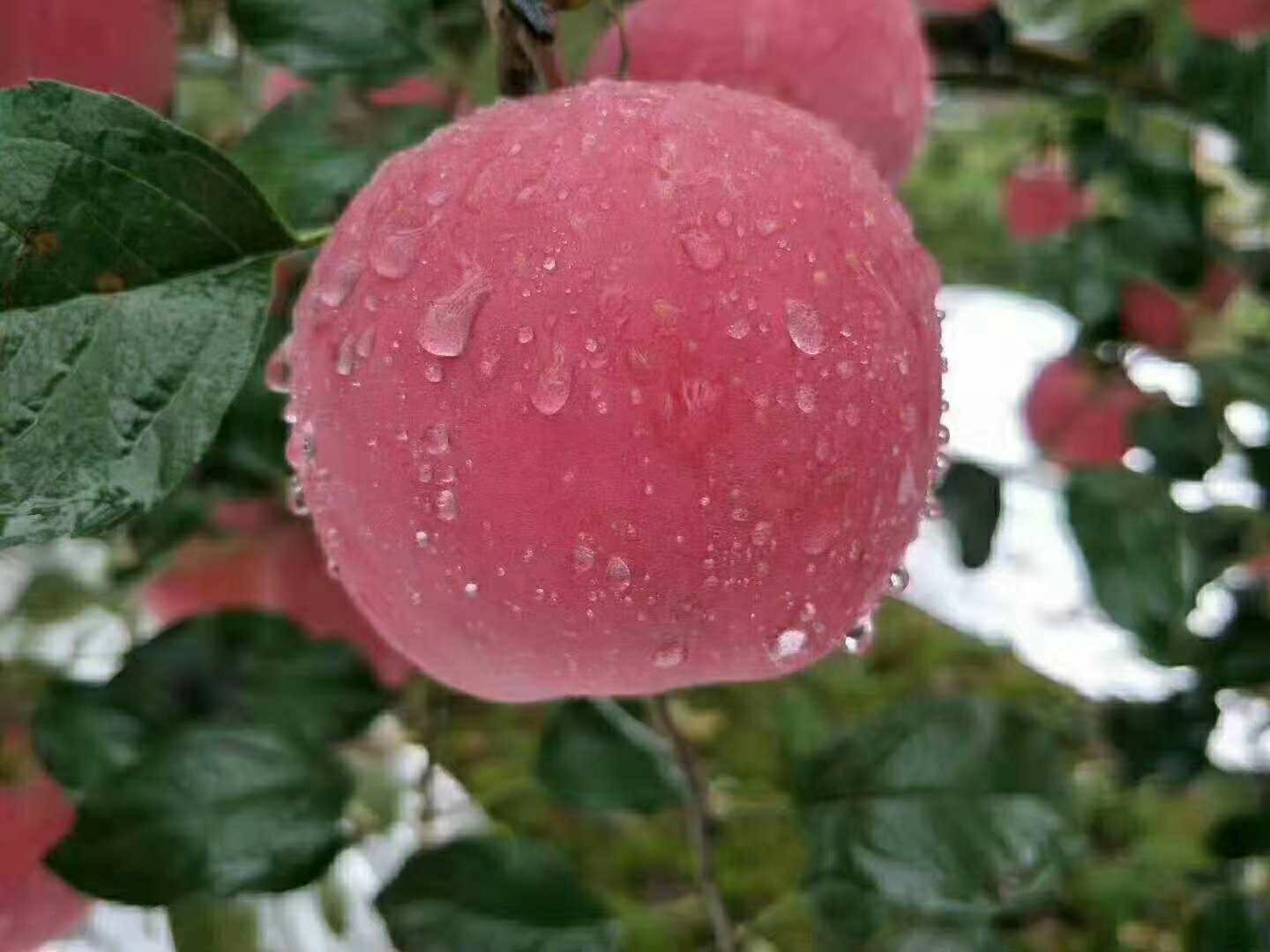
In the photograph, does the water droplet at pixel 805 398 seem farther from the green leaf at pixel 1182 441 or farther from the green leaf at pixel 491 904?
the green leaf at pixel 1182 441

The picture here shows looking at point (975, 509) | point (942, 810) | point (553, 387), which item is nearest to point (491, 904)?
point (942, 810)

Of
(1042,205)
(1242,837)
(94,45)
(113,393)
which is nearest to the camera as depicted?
(113,393)

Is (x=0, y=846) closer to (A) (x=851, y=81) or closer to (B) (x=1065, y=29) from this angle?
(A) (x=851, y=81)

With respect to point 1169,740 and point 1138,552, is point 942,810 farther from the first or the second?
point 1169,740


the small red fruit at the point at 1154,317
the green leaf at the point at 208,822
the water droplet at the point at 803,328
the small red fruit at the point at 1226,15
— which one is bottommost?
the small red fruit at the point at 1154,317

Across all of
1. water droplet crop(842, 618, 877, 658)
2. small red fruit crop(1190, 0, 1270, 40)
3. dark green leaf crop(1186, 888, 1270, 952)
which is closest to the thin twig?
water droplet crop(842, 618, 877, 658)

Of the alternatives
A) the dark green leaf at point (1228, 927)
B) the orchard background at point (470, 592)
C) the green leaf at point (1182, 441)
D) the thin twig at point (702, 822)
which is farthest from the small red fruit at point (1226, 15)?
the thin twig at point (702, 822)

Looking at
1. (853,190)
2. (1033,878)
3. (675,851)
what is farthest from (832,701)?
(853,190)
